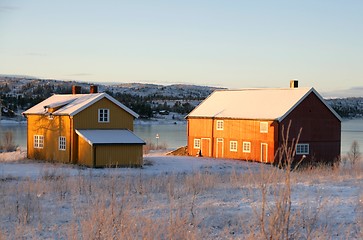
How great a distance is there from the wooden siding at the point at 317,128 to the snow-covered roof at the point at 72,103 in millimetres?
9641

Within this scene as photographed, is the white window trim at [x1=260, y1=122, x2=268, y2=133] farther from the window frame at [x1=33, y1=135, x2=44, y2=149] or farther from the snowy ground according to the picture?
the snowy ground

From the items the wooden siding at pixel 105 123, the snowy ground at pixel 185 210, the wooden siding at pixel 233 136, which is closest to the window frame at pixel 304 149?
the wooden siding at pixel 233 136

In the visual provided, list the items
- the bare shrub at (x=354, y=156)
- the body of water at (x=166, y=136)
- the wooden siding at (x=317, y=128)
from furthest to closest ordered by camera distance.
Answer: the body of water at (x=166, y=136), the wooden siding at (x=317, y=128), the bare shrub at (x=354, y=156)

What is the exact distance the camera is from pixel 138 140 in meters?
28.7

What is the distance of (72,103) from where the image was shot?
31500 mm

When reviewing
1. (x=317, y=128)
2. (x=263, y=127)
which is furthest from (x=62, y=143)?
(x=317, y=128)

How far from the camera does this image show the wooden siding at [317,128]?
32562 millimetres

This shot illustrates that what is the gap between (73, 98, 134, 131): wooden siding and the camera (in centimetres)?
2958

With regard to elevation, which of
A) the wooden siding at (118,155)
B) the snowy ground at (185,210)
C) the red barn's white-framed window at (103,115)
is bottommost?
the wooden siding at (118,155)

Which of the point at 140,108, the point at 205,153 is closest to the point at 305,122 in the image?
the point at 205,153

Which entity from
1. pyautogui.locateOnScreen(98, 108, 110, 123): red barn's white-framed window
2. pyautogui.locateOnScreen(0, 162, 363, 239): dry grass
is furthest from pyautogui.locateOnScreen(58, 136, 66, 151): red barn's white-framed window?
pyautogui.locateOnScreen(0, 162, 363, 239): dry grass

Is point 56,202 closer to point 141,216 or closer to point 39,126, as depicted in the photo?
point 141,216

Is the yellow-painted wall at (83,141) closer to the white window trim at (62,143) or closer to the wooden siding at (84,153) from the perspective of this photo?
the wooden siding at (84,153)

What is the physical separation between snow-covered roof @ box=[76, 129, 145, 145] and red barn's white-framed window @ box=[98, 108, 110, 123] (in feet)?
2.08
